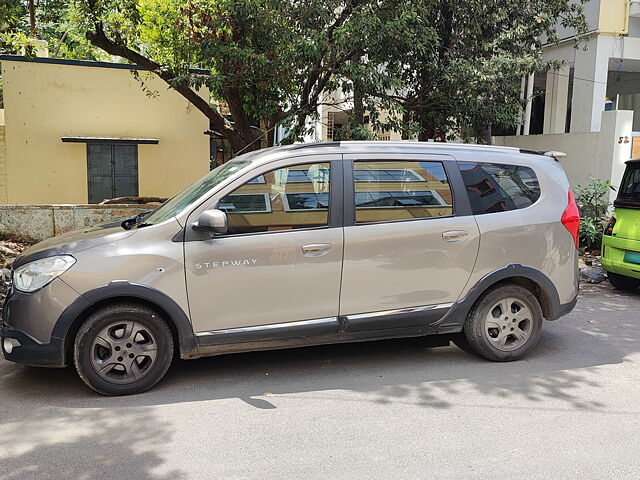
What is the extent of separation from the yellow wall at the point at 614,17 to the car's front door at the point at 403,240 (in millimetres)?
10256

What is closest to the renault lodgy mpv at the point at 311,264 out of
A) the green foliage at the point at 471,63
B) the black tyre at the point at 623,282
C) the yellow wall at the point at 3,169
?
the black tyre at the point at 623,282

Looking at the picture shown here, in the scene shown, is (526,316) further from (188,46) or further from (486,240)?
(188,46)

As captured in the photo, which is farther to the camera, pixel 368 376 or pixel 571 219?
pixel 571 219

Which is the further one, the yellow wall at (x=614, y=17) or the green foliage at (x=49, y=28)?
the yellow wall at (x=614, y=17)

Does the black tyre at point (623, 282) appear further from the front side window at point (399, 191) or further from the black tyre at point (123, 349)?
the black tyre at point (123, 349)

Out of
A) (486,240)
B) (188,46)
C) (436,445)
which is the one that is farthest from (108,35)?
(436,445)

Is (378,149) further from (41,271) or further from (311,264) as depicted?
(41,271)

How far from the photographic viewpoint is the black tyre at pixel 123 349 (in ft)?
14.5

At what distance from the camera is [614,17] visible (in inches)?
522

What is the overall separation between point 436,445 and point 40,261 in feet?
9.88

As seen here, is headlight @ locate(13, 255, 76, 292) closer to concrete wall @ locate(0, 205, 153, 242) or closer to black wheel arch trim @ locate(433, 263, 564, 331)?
black wheel arch trim @ locate(433, 263, 564, 331)

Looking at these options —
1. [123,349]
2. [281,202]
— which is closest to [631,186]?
[281,202]

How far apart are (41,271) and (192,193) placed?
4.20 ft

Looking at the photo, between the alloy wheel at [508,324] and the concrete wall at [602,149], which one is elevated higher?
the concrete wall at [602,149]
